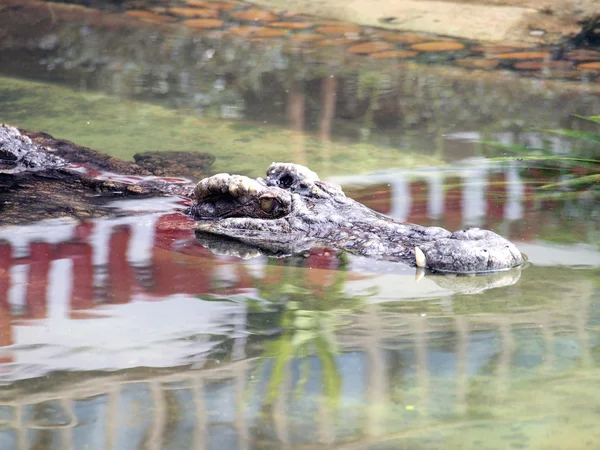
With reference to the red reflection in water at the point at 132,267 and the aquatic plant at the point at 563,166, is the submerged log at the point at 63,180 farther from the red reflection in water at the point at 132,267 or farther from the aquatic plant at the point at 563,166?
the aquatic plant at the point at 563,166

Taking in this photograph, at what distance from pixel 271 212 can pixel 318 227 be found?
10.8 inches

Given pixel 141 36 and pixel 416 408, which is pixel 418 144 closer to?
pixel 416 408

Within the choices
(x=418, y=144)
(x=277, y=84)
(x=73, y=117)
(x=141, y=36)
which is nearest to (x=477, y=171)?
(x=418, y=144)

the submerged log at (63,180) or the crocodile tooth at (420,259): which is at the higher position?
the submerged log at (63,180)

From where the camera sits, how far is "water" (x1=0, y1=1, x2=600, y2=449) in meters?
2.37

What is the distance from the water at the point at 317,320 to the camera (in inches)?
93.3

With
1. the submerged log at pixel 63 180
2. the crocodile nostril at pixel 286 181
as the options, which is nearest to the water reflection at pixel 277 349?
the submerged log at pixel 63 180

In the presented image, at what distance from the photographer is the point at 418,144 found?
607cm

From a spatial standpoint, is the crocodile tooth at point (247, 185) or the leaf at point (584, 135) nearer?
the crocodile tooth at point (247, 185)

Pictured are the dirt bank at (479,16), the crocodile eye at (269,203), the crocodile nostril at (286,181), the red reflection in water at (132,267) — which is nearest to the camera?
the red reflection in water at (132,267)

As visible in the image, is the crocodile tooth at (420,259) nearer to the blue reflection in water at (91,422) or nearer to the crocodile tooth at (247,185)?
the crocodile tooth at (247,185)

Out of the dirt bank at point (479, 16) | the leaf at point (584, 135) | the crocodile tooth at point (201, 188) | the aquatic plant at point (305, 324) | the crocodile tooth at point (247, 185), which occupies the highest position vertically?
the dirt bank at point (479, 16)

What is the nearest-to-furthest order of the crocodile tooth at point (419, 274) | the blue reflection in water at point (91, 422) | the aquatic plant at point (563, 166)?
the blue reflection in water at point (91, 422), the crocodile tooth at point (419, 274), the aquatic plant at point (563, 166)

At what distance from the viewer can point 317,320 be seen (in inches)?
123
